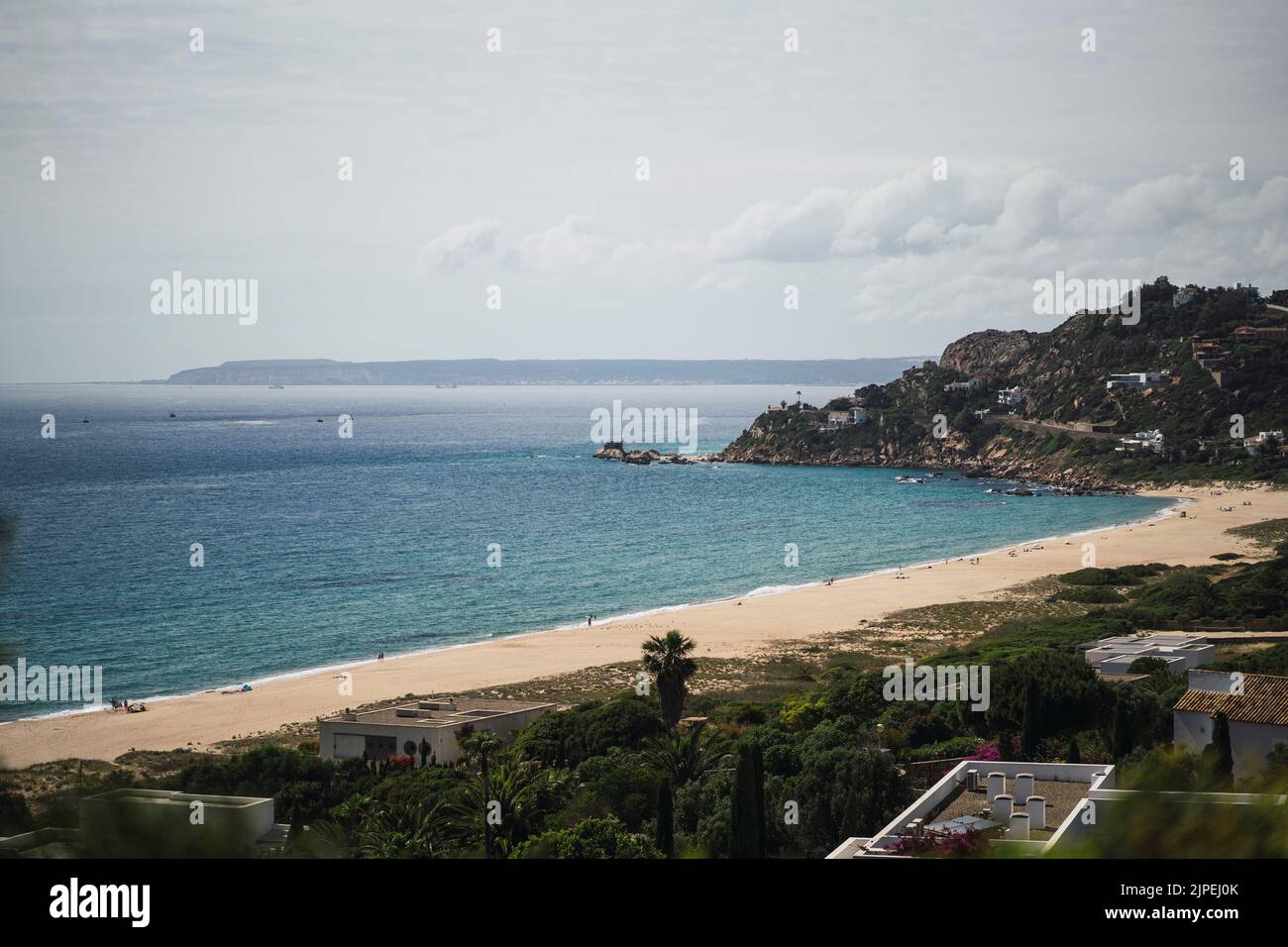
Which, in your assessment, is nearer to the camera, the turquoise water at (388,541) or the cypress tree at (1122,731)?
the cypress tree at (1122,731)

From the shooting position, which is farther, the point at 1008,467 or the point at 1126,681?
the point at 1008,467

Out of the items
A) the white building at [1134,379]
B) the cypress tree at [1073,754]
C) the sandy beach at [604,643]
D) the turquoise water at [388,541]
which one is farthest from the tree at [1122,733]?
the white building at [1134,379]

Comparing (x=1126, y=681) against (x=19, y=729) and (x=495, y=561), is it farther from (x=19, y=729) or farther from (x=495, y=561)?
(x=495, y=561)

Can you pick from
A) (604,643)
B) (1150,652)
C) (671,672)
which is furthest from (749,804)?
(604,643)

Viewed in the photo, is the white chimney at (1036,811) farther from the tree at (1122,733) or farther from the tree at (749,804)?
the tree at (1122,733)

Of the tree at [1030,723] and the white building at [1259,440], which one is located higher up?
the white building at [1259,440]

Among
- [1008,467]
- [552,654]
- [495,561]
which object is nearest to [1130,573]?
[552,654]
